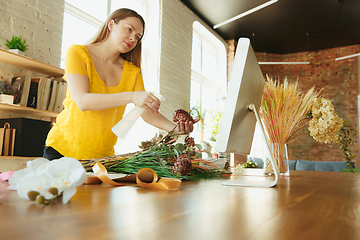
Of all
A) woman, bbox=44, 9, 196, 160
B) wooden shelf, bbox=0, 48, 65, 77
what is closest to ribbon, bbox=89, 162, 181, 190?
woman, bbox=44, 9, 196, 160

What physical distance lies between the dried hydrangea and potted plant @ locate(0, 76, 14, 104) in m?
2.46

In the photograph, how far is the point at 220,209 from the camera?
0.44m

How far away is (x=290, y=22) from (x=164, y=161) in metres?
6.68

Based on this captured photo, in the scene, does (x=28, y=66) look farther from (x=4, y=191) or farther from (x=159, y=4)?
(x=159, y=4)

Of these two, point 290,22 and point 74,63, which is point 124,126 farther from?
point 290,22

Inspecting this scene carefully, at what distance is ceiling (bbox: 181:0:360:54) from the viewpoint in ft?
19.2

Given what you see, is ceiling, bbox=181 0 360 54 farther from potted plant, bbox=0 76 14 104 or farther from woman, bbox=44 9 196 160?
woman, bbox=44 9 196 160

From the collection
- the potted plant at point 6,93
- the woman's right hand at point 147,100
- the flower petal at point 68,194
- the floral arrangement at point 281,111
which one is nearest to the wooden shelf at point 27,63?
the potted plant at point 6,93

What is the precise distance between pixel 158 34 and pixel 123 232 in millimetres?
5154

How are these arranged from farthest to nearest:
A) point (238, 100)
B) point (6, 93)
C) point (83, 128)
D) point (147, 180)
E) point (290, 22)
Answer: point (290, 22), point (6, 93), point (83, 128), point (238, 100), point (147, 180)

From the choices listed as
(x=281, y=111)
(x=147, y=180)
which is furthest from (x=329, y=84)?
(x=147, y=180)

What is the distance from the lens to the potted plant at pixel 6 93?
2.52 metres

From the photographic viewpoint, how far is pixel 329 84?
7.85 meters

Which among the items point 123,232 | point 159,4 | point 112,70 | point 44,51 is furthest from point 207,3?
point 123,232
